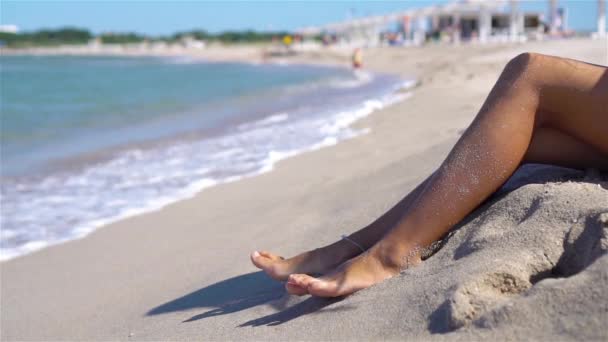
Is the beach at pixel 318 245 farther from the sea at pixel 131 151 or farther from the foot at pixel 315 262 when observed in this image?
the sea at pixel 131 151

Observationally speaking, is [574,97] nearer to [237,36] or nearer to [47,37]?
[237,36]

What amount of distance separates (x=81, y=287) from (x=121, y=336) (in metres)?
0.83

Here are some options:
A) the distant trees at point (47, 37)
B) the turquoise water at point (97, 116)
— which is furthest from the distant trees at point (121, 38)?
the turquoise water at point (97, 116)

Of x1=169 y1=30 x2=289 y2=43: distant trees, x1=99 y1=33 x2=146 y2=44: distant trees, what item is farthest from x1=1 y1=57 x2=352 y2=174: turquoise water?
x1=99 y1=33 x2=146 y2=44: distant trees

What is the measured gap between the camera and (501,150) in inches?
71.4

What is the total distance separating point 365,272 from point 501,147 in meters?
0.54

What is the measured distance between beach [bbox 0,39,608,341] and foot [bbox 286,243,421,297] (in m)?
0.04

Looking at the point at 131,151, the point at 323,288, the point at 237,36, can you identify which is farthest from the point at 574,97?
the point at 237,36

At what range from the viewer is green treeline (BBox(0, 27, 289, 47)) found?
9119 centimetres

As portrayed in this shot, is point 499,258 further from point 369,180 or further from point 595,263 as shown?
point 369,180

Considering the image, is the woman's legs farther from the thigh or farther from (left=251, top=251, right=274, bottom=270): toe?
the thigh

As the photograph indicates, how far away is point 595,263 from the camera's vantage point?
139 cm

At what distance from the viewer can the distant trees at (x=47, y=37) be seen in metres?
94.3

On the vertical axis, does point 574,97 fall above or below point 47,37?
above
